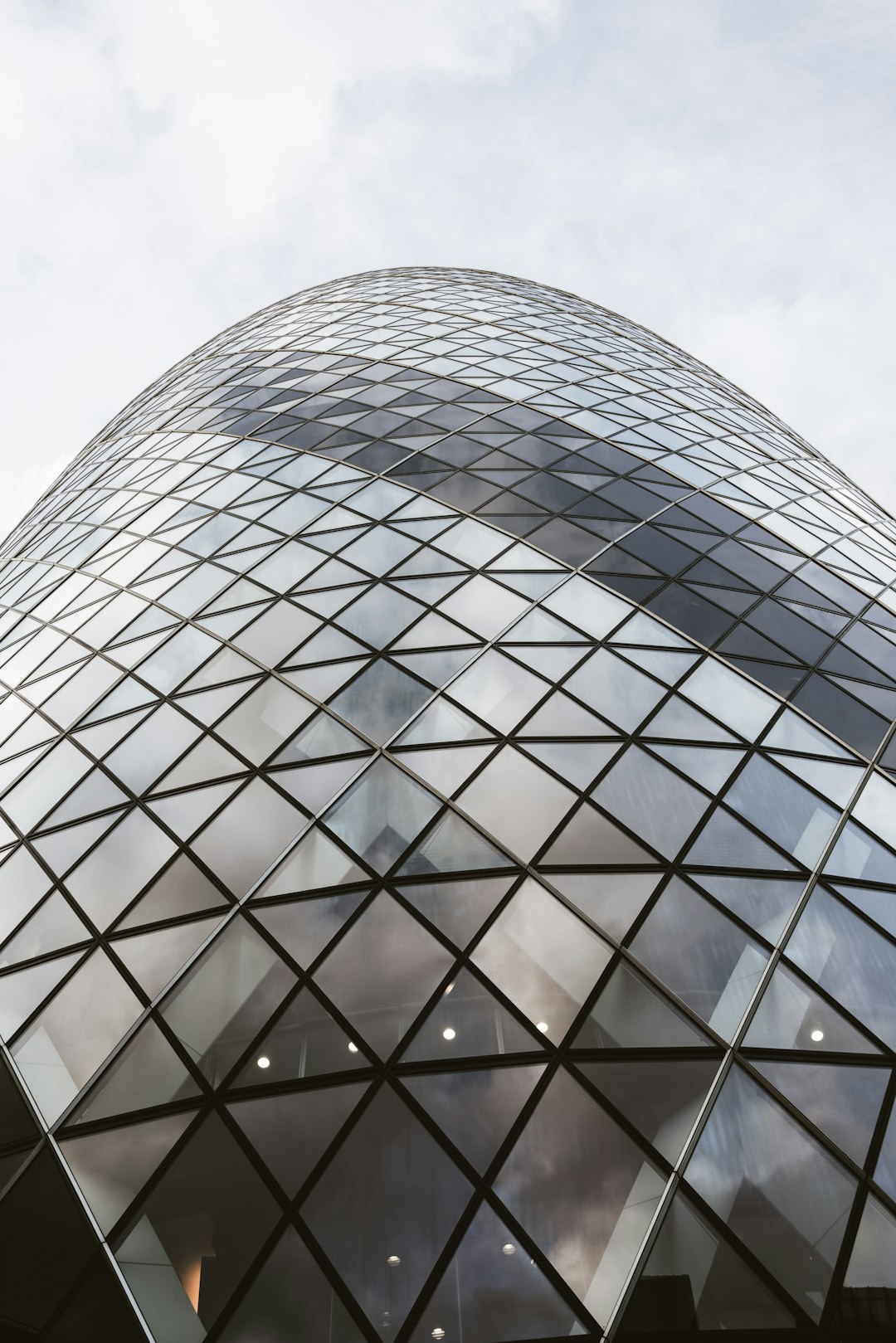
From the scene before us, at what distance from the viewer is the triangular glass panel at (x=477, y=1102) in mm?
7289

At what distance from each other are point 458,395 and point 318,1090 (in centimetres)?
1936

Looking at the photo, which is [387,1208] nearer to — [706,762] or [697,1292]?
[697,1292]

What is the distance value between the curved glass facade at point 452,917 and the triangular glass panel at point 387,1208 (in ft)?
0.10

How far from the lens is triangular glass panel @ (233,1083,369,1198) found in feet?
23.7

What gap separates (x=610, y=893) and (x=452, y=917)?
1929 mm

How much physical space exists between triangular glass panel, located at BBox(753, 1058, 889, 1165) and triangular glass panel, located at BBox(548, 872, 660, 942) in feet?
6.46

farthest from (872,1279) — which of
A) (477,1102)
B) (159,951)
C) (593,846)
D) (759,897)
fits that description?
(159,951)

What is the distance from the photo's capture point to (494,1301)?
641 cm

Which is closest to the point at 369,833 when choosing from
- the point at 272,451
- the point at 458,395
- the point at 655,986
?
the point at 655,986

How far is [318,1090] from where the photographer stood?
778cm

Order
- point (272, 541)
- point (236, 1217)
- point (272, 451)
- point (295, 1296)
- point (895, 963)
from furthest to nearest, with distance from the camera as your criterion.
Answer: point (272, 451)
point (272, 541)
point (895, 963)
point (236, 1217)
point (295, 1296)

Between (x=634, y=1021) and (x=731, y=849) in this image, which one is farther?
(x=731, y=849)

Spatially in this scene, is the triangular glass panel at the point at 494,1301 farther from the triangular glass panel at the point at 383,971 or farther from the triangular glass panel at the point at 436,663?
the triangular glass panel at the point at 436,663

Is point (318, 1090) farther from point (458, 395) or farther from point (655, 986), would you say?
point (458, 395)
